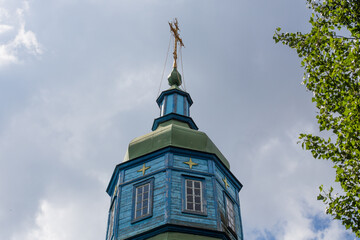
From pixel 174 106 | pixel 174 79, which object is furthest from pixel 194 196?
pixel 174 79

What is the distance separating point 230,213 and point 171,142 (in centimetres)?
340

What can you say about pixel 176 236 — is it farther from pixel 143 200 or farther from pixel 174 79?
pixel 174 79

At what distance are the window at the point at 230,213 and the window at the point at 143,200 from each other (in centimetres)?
281

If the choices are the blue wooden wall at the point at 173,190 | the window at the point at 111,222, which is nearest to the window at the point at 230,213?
the blue wooden wall at the point at 173,190

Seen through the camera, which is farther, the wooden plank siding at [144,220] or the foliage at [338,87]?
the wooden plank siding at [144,220]

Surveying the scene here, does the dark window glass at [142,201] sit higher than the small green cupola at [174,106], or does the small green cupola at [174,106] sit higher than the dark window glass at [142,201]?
the small green cupola at [174,106]

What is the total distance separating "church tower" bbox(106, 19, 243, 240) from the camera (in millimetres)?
15727

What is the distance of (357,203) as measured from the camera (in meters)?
9.16

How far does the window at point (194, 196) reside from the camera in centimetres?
1630

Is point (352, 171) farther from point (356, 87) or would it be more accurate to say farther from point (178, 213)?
point (178, 213)

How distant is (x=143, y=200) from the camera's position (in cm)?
1678

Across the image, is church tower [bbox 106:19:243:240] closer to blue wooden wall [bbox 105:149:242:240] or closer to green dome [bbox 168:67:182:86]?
blue wooden wall [bbox 105:149:242:240]

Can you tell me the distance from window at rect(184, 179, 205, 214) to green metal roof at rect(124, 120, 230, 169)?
1627 mm

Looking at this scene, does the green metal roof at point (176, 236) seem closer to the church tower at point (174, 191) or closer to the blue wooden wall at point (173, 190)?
the church tower at point (174, 191)
